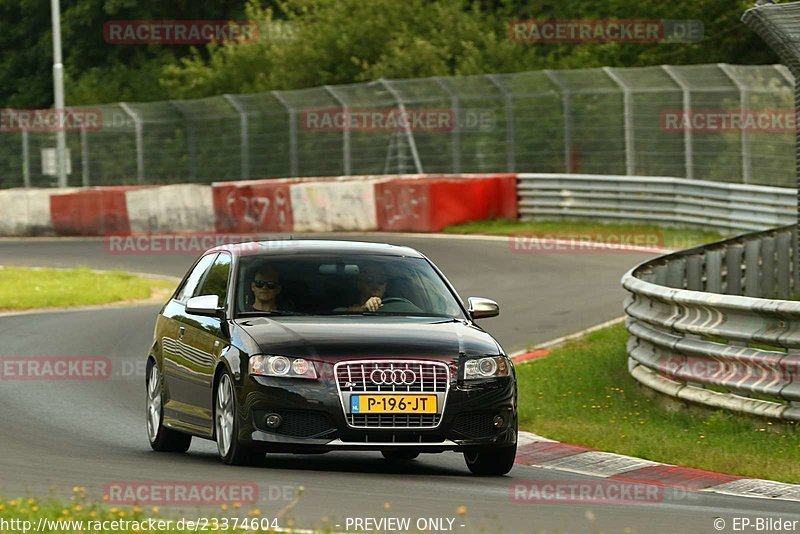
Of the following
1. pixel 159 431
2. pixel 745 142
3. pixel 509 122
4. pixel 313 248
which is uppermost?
pixel 313 248

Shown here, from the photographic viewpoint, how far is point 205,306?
11586 mm

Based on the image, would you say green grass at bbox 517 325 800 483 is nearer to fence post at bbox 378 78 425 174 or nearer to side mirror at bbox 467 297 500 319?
side mirror at bbox 467 297 500 319

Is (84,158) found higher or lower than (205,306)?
lower

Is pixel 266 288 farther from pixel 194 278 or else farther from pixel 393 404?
pixel 393 404

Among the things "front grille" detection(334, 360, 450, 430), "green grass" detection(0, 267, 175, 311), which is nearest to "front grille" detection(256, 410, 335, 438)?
"front grille" detection(334, 360, 450, 430)

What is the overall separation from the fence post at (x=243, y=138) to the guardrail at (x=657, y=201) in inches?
285

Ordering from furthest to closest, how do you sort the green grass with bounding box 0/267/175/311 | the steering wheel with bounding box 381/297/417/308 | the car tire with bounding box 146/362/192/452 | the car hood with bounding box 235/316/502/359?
the green grass with bounding box 0/267/175/311
the car tire with bounding box 146/362/192/452
the steering wheel with bounding box 381/297/417/308
the car hood with bounding box 235/316/502/359

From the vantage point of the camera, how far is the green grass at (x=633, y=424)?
11625 mm

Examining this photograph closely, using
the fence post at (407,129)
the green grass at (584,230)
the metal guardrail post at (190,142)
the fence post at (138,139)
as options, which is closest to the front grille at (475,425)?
the green grass at (584,230)

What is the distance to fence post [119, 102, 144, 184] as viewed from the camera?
133 feet

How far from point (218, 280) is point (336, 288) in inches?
35.1

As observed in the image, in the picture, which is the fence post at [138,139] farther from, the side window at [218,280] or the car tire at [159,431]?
the side window at [218,280]

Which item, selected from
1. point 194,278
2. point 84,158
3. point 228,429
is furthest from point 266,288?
point 84,158

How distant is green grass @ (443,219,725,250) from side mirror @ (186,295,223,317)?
17744 millimetres
